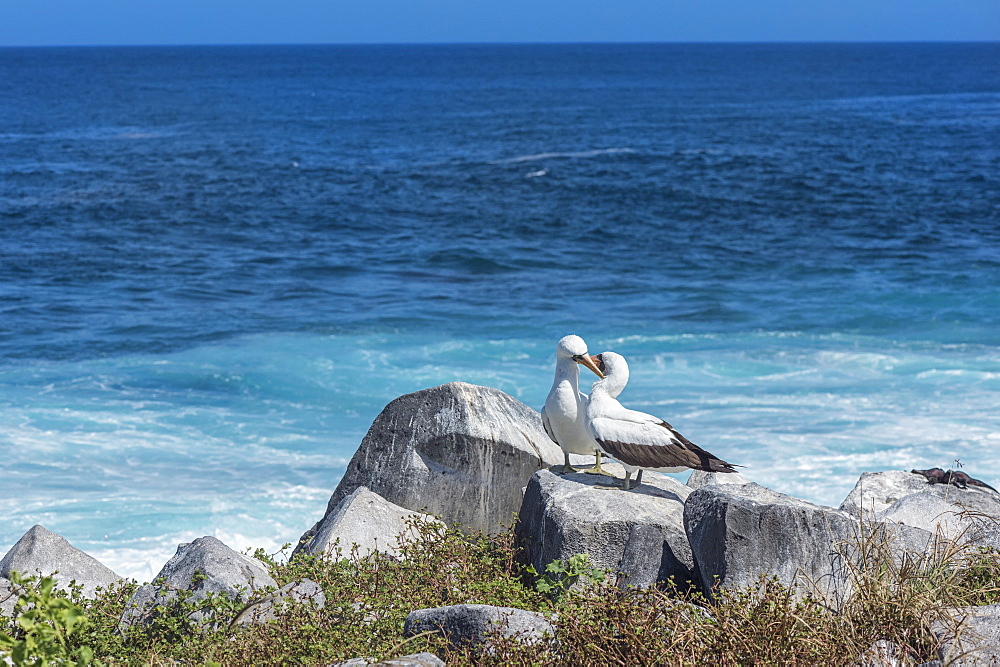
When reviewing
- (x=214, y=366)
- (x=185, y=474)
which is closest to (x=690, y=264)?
(x=214, y=366)

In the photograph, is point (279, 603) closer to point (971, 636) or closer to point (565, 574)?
point (565, 574)

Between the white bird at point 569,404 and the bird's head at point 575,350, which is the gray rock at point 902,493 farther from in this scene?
the bird's head at point 575,350

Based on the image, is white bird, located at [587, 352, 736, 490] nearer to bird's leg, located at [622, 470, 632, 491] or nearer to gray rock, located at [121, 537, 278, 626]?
bird's leg, located at [622, 470, 632, 491]

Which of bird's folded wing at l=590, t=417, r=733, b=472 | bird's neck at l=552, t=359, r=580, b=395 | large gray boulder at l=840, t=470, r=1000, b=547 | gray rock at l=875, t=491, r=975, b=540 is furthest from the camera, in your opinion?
gray rock at l=875, t=491, r=975, b=540

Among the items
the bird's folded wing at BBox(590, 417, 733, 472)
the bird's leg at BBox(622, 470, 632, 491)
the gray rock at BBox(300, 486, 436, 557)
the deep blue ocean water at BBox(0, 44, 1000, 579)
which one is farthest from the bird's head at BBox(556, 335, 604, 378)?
the deep blue ocean water at BBox(0, 44, 1000, 579)

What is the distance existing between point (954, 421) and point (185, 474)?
9.95m

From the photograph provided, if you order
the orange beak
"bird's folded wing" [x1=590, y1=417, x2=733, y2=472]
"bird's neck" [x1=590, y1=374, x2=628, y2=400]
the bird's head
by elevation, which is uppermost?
the bird's head

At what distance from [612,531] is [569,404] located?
38.5 inches

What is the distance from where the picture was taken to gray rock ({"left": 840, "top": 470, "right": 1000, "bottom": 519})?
811cm

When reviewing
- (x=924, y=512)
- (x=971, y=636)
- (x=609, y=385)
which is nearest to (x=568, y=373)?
(x=609, y=385)

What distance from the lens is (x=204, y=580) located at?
634 centimetres

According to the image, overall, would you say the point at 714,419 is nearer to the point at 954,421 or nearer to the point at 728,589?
the point at 954,421

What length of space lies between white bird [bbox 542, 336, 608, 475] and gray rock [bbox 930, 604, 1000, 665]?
8.44 ft

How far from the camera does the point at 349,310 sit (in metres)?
19.8
